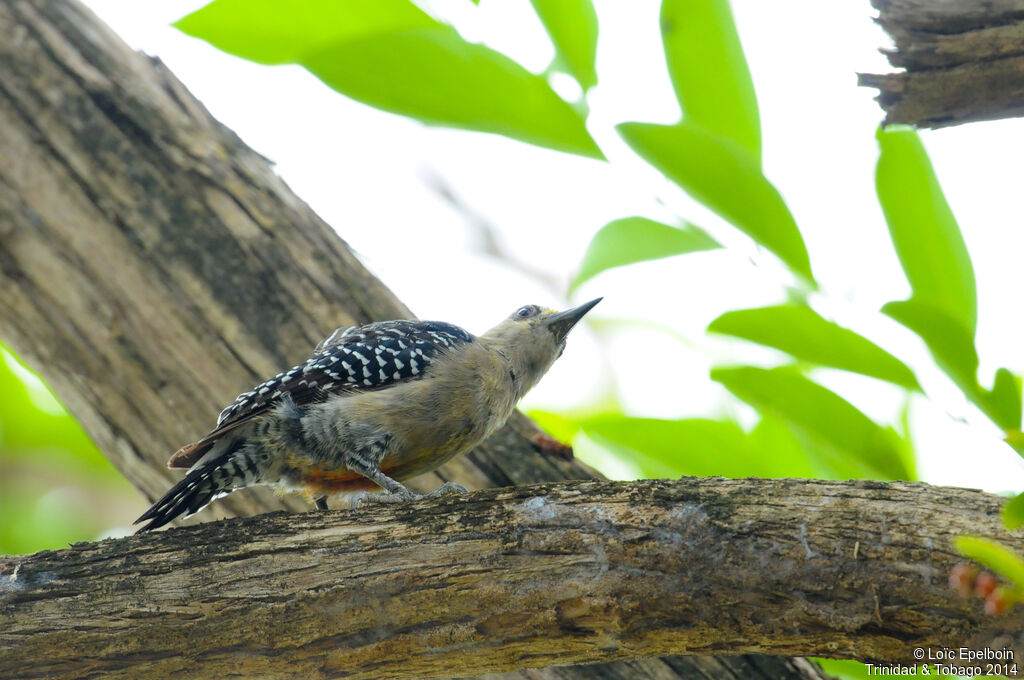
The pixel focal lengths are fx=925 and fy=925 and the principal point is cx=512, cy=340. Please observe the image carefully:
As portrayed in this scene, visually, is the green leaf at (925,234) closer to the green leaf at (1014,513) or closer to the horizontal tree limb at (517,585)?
the horizontal tree limb at (517,585)

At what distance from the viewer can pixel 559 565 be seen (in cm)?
258

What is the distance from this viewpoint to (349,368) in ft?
13.5

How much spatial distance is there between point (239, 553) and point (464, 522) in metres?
0.70

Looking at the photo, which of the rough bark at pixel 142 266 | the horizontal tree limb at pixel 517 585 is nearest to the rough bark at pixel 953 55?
the horizontal tree limb at pixel 517 585

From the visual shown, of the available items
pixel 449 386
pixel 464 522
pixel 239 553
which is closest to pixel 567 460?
pixel 449 386

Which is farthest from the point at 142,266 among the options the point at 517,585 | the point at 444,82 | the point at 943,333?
the point at 943,333

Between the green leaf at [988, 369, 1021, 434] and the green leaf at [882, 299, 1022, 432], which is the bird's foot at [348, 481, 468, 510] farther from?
the green leaf at [988, 369, 1021, 434]

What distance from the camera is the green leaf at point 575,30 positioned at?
2486 mm

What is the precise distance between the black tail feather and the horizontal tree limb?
61cm

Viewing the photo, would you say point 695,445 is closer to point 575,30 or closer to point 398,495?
point 575,30

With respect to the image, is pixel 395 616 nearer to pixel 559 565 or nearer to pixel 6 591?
pixel 559 565

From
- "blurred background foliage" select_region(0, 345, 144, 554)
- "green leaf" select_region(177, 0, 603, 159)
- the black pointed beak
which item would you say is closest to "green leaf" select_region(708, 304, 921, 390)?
"green leaf" select_region(177, 0, 603, 159)

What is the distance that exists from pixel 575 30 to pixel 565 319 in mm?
2817

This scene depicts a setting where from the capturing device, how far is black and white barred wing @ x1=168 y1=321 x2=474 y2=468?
150 inches
